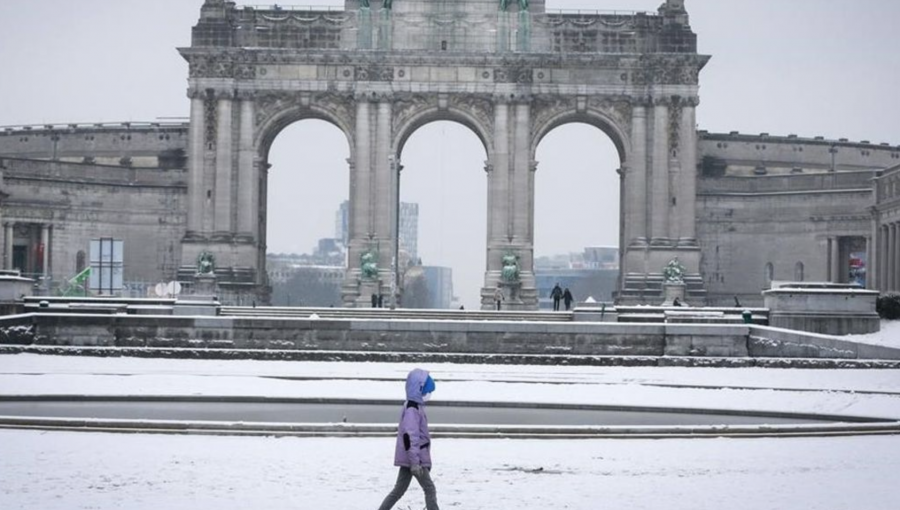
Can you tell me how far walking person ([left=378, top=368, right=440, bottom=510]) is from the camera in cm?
1988

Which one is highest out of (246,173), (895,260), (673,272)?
(246,173)

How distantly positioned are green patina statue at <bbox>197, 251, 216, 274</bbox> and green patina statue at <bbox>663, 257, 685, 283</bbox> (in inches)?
1116

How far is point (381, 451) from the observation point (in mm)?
26953

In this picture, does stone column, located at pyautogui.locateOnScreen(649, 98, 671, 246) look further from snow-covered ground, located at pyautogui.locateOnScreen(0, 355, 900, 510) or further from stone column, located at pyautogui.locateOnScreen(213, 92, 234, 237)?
snow-covered ground, located at pyautogui.locateOnScreen(0, 355, 900, 510)

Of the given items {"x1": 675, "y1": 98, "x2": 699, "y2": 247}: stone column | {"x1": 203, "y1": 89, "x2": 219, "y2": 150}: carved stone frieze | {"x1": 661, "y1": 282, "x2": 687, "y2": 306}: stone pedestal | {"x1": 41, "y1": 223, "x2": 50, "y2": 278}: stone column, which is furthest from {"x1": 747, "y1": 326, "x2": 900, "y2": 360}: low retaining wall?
{"x1": 41, "y1": 223, "x2": 50, "y2": 278}: stone column

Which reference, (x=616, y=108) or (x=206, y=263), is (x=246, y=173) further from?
(x=616, y=108)

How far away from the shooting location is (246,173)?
93938 mm

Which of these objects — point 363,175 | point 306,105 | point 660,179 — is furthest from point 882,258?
point 306,105

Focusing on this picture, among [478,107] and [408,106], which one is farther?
[478,107]

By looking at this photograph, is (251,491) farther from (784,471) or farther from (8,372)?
(8,372)

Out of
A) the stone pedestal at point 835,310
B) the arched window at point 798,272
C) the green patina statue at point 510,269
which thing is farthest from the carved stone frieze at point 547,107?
the stone pedestal at point 835,310

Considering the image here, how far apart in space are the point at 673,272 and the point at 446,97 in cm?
1802

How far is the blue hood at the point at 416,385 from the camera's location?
782 inches

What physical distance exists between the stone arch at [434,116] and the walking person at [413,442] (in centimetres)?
7368
